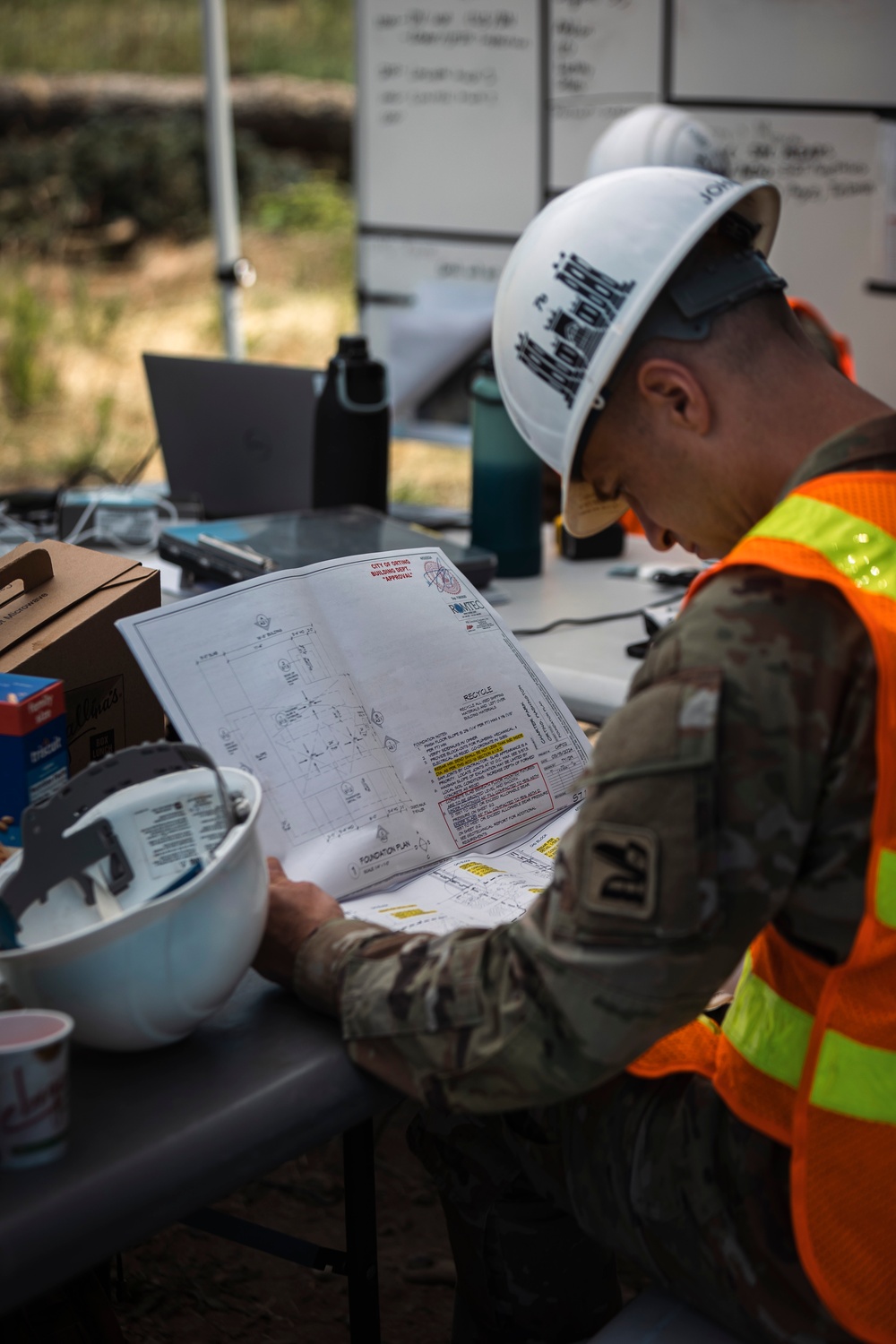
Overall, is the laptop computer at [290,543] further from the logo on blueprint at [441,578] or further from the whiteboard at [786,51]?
the whiteboard at [786,51]

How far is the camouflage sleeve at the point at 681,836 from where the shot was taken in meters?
0.81

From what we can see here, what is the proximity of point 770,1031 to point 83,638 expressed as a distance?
0.75 metres

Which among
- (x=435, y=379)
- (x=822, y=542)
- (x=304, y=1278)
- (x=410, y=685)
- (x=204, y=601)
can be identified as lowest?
(x=304, y=1278)

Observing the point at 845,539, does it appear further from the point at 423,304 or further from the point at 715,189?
the point at 423,304

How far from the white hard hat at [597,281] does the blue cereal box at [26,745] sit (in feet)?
1.63

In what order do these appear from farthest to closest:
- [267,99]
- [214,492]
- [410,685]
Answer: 1. [267,99]
2. [214,492]
3. [410,685]

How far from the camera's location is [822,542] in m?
0.85

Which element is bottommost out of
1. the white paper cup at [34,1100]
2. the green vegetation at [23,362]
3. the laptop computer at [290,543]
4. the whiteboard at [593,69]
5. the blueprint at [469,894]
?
the green vegetation at [23,362]

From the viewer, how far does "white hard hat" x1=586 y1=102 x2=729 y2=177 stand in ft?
9.59

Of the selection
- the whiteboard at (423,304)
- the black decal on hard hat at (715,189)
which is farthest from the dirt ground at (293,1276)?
the whiteboard at (423,304)

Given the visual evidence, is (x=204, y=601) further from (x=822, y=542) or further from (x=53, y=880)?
(x=822, y=542)

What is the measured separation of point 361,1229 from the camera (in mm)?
1171

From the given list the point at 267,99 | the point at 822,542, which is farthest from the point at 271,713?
the point at 267,99

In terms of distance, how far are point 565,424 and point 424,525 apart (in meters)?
1.49
